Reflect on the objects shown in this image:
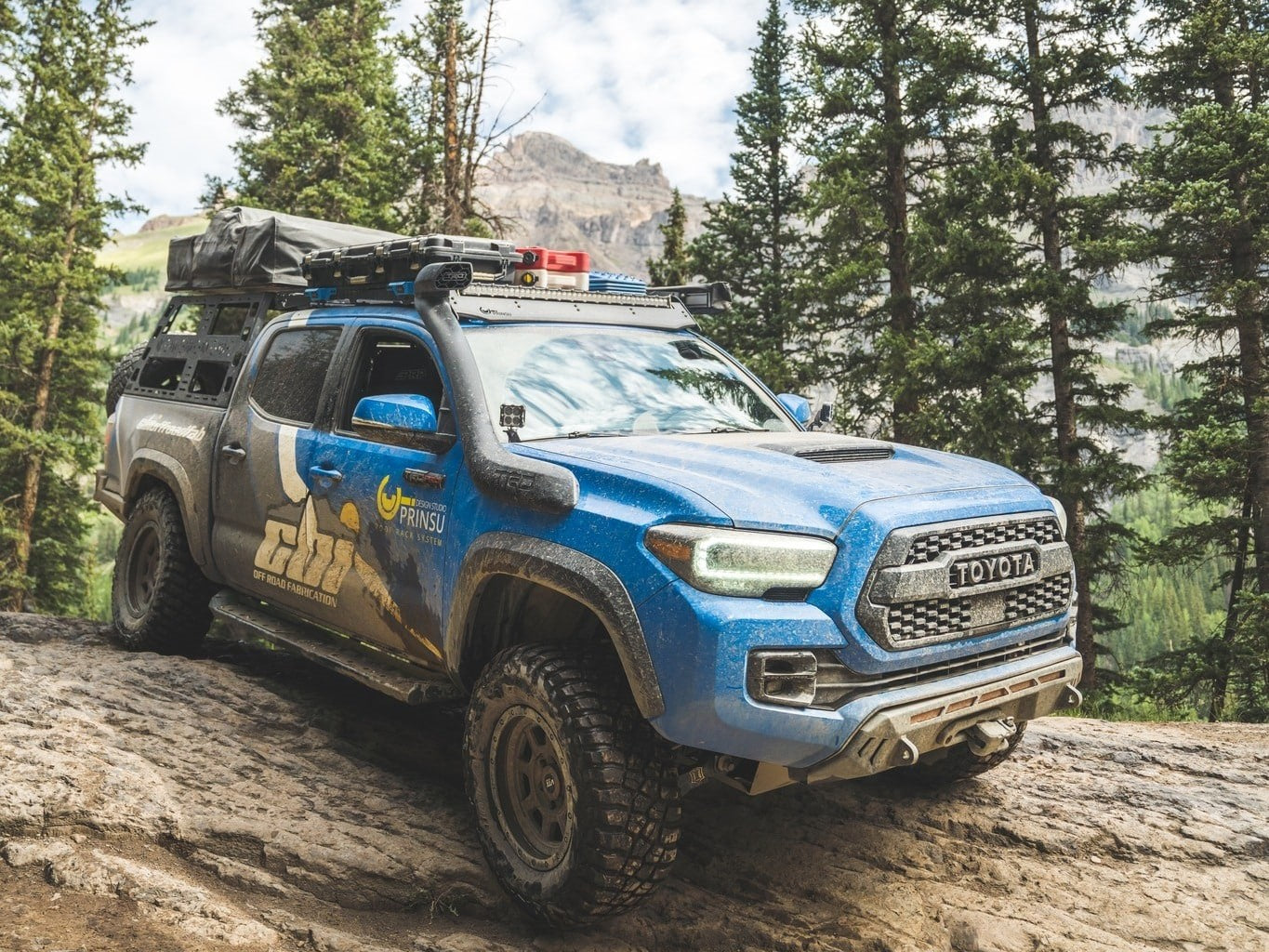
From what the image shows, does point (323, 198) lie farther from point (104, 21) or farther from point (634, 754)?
point (634, 754)

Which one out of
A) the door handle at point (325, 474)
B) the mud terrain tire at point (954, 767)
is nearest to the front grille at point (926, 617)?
the mud terrain tire at point (954, 767)

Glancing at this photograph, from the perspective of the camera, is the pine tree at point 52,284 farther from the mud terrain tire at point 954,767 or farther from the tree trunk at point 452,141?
the mud terrain tire at point 954,767

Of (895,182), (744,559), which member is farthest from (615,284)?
(895,182)

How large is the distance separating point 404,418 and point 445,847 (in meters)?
1.74

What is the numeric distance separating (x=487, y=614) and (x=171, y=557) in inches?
117

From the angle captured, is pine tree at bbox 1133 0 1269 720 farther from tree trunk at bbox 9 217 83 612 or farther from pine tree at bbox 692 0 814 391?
tree trunk at bbox 9 217 83 612

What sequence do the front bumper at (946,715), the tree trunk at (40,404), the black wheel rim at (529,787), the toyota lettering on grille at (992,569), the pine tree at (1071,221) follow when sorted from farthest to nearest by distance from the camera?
the tree trunk at (40,404) → the pine tree at (1071,221) → the black wheel rim at (529,787) → the toyota lettering on grille at (992,569) → the front bumper at (946,715)

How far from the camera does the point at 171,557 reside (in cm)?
601

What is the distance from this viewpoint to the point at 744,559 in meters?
3.16

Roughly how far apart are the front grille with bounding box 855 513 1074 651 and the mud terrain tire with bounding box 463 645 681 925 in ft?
2.97

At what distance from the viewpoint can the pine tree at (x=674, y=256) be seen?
1335 inches

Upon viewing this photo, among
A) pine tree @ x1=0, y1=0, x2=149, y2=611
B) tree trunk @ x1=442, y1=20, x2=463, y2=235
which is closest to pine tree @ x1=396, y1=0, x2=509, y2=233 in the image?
tree trunk @ x1=442, y1=20, x2=463, y2=235

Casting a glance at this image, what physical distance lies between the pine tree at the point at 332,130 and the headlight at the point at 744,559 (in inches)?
890

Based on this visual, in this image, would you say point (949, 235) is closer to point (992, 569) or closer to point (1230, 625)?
point (1230, 625)
